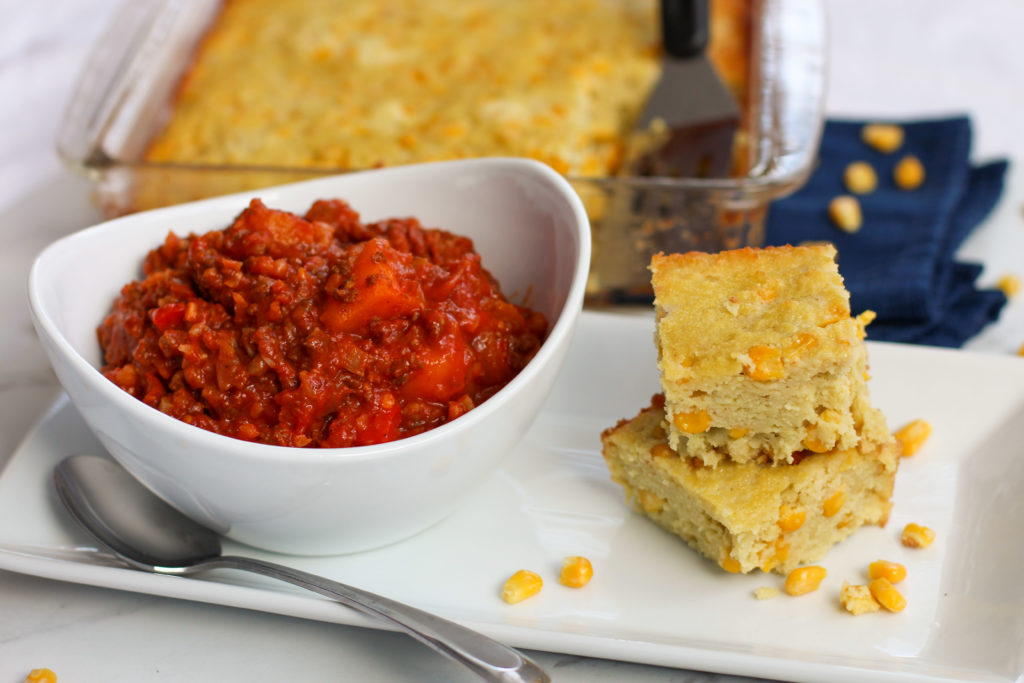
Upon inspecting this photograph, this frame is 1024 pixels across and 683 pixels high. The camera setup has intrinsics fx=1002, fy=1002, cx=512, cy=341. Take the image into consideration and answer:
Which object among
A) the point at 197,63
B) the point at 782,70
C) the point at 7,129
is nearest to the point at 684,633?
the point at 782,70

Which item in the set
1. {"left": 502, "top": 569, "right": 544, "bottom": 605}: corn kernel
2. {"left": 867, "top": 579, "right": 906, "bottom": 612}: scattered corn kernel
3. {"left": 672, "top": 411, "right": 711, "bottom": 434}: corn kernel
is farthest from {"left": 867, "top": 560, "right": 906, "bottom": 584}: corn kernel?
{"left": 502, "top": 569, "right": 544, "bottom": 605}: corn kernel

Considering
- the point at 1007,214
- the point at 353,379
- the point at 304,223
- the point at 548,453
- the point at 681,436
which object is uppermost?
the point at 304,223

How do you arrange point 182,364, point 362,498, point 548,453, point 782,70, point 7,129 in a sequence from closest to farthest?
point 362,498 → point 182,364 → point 548,453 → point 782,70 → point 7,129

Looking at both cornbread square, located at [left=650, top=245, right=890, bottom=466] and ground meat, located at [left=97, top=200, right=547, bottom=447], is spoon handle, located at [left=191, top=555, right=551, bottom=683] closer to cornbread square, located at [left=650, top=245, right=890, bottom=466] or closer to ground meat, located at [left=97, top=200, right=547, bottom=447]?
ground meat, located at [left=97, top=200, right=547, bottom=447]

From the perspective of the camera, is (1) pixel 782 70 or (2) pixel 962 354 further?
(1) pixel 782 70

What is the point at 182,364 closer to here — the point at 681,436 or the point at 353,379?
the point at 353,379

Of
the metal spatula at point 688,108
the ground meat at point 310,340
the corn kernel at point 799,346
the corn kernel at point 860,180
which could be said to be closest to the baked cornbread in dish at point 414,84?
the metal spatula at point 688,108

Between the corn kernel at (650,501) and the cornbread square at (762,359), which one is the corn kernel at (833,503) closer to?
the cornbread square at (762,359)

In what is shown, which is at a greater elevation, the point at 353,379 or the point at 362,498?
the point at 353,379
